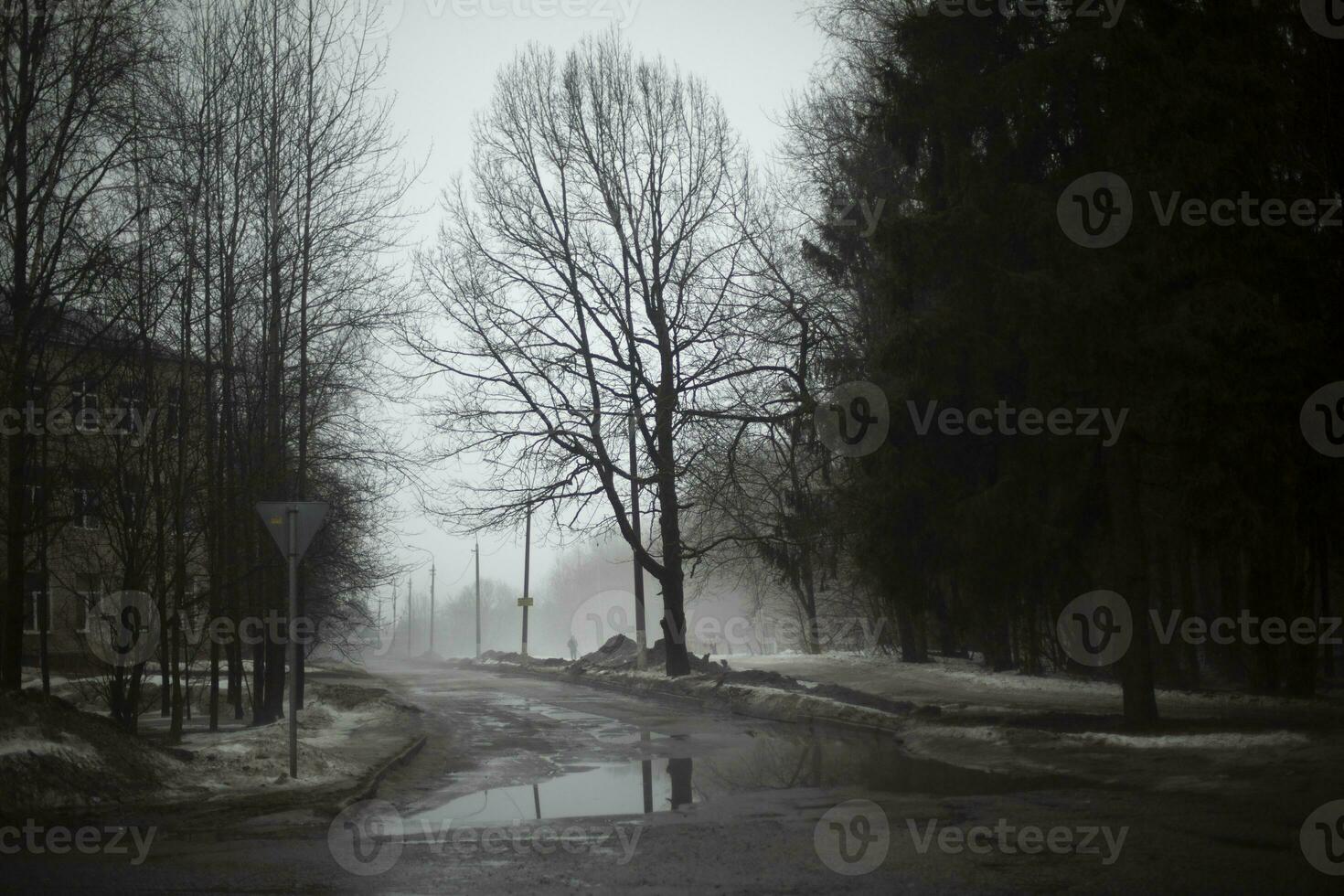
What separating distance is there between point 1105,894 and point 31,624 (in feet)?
129

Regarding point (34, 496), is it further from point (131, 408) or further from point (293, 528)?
point (293, 528)

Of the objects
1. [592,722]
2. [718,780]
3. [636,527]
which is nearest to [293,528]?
[718,780]

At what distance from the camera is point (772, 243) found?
26406 mm

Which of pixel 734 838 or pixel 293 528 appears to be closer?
pixel 734 838

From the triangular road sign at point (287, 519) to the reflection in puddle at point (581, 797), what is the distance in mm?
3155

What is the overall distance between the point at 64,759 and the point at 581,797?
16.6 ft

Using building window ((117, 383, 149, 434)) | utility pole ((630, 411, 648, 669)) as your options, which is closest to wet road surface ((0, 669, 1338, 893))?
building window ((117, 383, 149, 434))

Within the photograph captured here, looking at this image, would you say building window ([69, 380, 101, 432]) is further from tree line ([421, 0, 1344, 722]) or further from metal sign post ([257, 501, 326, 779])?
tree line ([421, 0, 1344, 722])

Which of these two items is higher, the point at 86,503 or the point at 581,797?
the point at 86,503

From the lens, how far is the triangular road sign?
11.7m

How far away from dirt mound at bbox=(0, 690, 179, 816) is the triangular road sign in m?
2.62

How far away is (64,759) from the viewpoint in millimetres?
10695

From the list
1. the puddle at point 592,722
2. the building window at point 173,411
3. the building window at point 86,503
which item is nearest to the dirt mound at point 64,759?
the building window at point 86,503

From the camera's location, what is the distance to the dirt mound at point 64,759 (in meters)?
10.2
